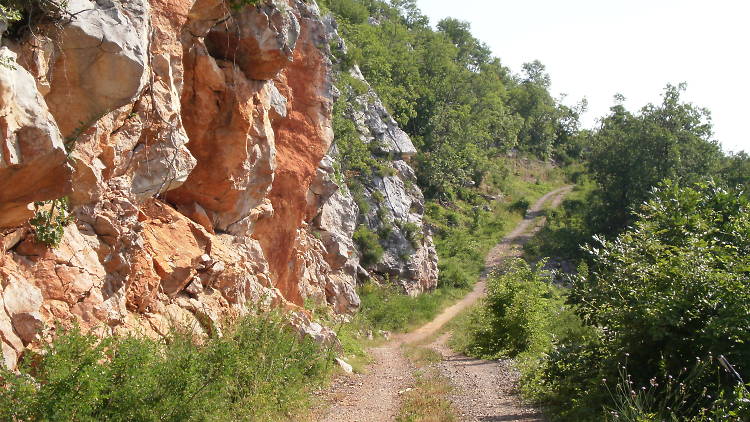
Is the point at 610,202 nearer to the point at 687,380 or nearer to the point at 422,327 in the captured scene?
the point at 422,327

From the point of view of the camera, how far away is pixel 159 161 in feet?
30.8

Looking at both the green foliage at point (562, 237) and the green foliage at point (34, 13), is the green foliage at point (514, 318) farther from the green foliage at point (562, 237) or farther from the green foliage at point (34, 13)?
the green foliage at point (562, 237)

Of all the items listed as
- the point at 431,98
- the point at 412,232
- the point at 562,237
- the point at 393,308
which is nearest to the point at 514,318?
the point at 393,308

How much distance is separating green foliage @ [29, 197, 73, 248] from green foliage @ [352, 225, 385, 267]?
18.7 meters

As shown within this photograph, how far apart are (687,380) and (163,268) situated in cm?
696

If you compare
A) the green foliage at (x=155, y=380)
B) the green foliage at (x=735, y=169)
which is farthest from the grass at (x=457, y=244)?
the green foliage at (x=735, y=169)

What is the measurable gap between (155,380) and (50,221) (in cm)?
208

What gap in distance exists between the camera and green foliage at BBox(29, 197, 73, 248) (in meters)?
6.84

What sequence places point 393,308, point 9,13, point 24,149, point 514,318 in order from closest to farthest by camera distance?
point 24,149 < point 9,13 < point 514,318 < point 393,308

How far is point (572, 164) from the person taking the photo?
214 feet

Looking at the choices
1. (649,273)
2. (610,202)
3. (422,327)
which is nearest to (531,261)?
(610,202)

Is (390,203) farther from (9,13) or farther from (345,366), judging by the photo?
(9,13)

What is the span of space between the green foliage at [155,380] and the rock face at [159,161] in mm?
521

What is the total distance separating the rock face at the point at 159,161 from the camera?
6289mm
